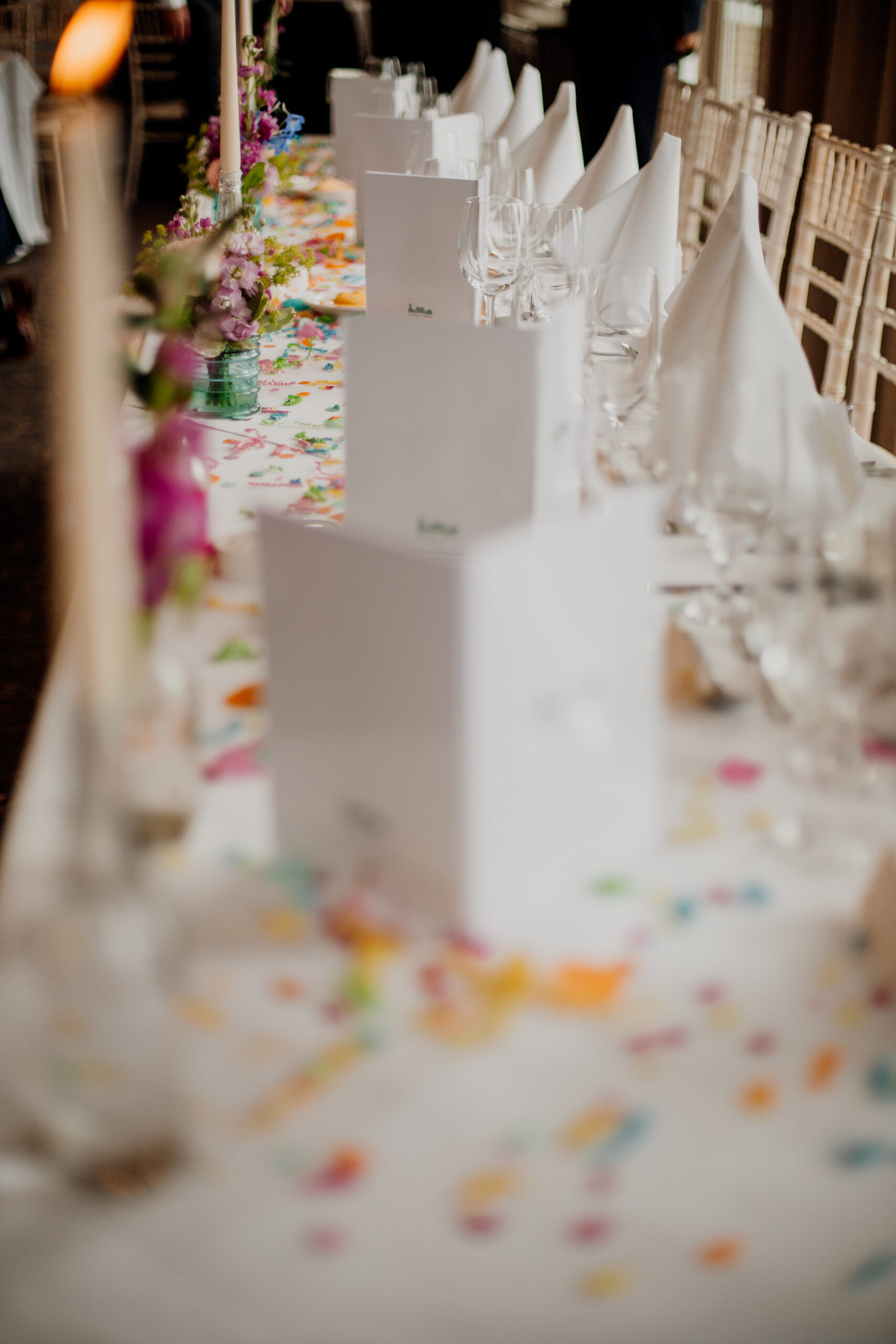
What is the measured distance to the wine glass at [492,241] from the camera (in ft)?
6.09

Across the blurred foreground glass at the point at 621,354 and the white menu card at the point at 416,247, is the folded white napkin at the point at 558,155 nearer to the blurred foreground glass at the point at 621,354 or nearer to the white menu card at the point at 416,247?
the white menu card at the point at 416,247

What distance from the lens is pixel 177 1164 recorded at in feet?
2.03

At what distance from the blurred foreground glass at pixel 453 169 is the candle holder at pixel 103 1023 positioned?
1.98 meters

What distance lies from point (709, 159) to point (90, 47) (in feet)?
Answer: 10.2

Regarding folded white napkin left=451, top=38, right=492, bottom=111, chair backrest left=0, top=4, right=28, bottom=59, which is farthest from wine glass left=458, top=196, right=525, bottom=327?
chair backrest left=0, top=4, right=28, bottom=59

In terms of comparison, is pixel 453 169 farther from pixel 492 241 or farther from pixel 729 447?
pixel 729 447

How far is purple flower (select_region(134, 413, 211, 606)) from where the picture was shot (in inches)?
28.1

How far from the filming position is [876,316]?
8.02 ft

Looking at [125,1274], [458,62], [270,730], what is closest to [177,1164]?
[125,1274]

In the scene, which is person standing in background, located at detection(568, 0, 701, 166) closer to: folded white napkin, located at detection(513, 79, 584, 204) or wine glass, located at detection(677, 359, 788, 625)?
folded white napkin, located at detection(513, 79, 584, 204)

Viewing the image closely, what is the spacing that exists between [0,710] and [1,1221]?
227cm

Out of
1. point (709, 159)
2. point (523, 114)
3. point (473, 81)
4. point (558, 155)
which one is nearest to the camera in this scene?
point (558, 155)

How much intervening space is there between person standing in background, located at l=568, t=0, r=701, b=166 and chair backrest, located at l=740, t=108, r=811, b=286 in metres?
1.89

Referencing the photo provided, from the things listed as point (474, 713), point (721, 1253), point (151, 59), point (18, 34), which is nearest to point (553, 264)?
point (474, 713)
